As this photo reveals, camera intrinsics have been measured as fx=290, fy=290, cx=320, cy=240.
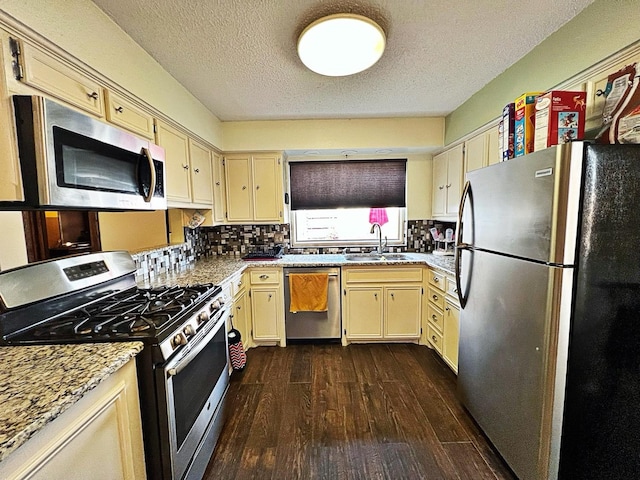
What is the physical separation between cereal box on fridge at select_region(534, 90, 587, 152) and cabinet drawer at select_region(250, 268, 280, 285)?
2.30m

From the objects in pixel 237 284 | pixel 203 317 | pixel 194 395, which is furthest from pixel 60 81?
pixel 237 284

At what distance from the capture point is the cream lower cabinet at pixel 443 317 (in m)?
2.33

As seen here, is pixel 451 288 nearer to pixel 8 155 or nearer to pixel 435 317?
pixel 435 317

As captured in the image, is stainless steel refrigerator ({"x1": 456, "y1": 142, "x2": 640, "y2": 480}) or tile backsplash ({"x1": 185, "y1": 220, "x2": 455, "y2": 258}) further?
tile backsplash ({"x1": 185, "y1": 220, "x2": 455, "y2": 258})

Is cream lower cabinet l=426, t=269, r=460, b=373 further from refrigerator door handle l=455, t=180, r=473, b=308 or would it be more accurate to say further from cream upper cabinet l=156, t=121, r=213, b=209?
cream upper cabinet l=156, t=121, r=213, b=209

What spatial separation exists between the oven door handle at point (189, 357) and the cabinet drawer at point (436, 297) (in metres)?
1.88

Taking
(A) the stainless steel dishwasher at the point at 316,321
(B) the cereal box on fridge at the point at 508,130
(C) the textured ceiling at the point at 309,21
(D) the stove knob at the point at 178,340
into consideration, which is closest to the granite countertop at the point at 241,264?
(A) the stainless steel dishwasher at the point at 316,321

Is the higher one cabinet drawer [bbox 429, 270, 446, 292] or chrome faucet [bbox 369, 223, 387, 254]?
chrome faucet [bbox 369, 223, 387, 254]

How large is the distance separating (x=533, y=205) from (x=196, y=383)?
1.75 meters

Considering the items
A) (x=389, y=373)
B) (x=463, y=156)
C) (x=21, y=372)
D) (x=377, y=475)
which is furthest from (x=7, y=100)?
(x=463, y=156)

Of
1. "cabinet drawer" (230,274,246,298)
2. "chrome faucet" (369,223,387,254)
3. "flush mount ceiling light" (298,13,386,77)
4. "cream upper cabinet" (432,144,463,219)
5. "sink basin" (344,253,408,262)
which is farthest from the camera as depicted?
"chrome faucet" (369,223,387,254)

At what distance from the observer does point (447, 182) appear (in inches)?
118

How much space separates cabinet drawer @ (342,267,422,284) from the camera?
2889 mm

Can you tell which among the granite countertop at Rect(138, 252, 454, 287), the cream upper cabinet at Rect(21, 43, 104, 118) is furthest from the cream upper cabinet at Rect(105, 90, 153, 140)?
the granite countertop at Rect(138, 252, 454, 287)
